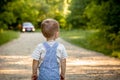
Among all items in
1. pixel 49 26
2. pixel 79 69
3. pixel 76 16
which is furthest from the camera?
pixel 76 16

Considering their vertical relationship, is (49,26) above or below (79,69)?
above

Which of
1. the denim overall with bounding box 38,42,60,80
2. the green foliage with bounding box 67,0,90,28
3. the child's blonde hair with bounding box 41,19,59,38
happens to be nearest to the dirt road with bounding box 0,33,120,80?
the denim overall with bounding box 38,42,60,80

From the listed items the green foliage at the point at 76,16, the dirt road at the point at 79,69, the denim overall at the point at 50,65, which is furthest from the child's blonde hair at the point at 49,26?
the green foliage at the point at 76,16

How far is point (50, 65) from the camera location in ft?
18.5

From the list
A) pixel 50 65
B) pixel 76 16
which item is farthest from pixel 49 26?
pixel 76 16

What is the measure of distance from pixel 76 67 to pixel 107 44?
9.85 meters

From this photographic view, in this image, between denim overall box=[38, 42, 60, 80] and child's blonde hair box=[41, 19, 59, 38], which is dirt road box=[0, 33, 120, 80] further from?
child's blonde hair box=[41, 19, 59, 38]

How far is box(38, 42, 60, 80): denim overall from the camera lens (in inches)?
222

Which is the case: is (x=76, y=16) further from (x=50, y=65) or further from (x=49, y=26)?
(x=49, y=26)

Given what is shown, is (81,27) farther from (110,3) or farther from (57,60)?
(57,60)

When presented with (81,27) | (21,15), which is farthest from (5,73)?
(21,15)

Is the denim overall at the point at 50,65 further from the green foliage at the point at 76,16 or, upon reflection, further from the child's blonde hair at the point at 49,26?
the green foliage at the point at 76,16

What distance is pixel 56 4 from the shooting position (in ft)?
294

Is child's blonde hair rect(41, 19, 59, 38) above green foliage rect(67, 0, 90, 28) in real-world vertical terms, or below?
above
